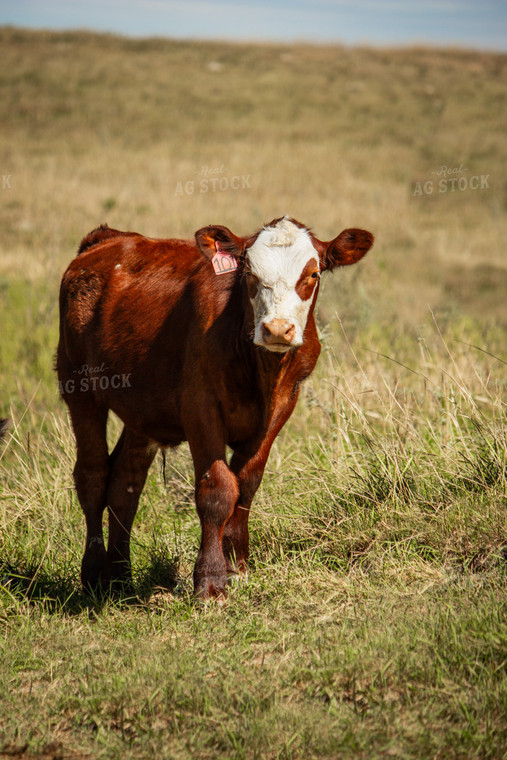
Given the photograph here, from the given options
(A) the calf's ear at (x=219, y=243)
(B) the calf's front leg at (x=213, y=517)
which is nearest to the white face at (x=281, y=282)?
(A) the calf's ear at (x=219, y=243)

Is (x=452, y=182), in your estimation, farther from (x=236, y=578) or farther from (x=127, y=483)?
(x=236, y=578)

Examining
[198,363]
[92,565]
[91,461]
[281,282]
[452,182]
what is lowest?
[92,565]

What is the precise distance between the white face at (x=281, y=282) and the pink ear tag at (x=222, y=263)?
0.26 meters

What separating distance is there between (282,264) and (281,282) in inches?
4.5

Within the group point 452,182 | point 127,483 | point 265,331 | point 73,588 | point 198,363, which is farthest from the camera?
point 452,182

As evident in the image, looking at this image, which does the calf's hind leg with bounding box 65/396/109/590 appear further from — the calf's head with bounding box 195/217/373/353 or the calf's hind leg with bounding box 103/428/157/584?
the calf's head with bounding box 195/217/373/353

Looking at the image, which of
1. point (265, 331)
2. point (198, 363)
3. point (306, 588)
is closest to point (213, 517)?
point (306, 588)

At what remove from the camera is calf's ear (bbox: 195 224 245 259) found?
4473mm

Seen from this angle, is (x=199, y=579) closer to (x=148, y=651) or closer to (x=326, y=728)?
(x=148, y=651)

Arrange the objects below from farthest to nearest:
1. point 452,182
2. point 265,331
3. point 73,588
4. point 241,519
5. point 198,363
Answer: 1. point 452,182
2. point 73,588
3. point 241,519
4. point 198,363
5. point 265,331

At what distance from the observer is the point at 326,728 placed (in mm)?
3197

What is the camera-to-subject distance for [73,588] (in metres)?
5.32

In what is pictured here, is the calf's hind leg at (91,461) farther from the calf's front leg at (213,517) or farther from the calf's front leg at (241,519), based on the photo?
the calf's front leg at (213,517)

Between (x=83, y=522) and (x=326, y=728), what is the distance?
3301 mm
